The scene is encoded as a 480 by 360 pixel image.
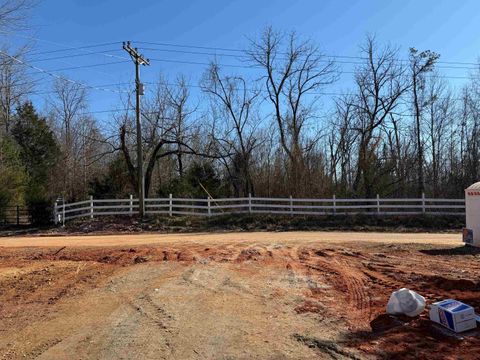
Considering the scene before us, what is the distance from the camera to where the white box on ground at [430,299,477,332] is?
5.57 meters

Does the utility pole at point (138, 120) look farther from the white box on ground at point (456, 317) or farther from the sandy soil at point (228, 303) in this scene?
the white box on ground at point (456, 317)

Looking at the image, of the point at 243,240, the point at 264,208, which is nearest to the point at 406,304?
the point at 243,240

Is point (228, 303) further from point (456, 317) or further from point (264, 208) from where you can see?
point (264, 208)

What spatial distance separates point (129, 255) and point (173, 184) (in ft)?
72.1

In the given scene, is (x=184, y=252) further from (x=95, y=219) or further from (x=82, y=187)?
(x=82, y=187)

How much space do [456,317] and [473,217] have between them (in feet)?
33.5

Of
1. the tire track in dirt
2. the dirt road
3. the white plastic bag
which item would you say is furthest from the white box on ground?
the dirt road

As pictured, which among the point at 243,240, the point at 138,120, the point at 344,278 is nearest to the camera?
the point at 344,278

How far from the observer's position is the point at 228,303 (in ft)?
25.2

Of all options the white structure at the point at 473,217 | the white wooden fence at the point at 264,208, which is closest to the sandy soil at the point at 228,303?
the white structure at the point at 473,217

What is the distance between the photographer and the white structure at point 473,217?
14.5 meters

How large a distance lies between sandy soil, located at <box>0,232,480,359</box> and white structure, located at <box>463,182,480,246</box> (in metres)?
1.31

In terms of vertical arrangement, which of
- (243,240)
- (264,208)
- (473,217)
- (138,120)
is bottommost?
(243,240)

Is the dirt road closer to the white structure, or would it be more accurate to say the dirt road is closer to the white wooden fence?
the white structure
